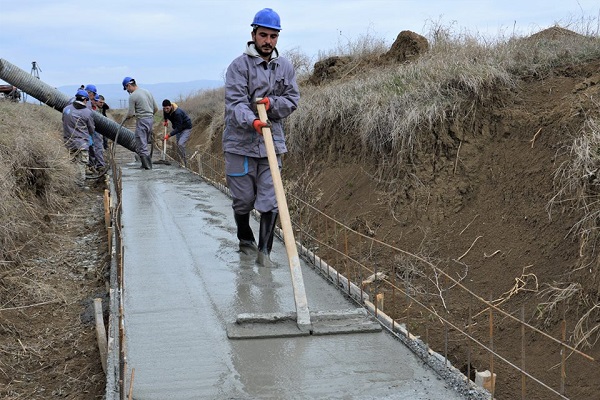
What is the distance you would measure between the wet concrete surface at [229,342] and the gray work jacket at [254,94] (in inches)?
37.5

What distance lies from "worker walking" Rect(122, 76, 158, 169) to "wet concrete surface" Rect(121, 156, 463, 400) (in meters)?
4.98

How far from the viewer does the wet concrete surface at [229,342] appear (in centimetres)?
328

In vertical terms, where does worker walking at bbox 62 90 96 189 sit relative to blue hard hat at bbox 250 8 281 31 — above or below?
below

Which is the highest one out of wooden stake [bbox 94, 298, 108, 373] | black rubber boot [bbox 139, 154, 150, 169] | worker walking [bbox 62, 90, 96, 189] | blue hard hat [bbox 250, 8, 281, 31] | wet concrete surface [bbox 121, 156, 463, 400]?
blue hard hat [bbox 250, 8, 281, 31]

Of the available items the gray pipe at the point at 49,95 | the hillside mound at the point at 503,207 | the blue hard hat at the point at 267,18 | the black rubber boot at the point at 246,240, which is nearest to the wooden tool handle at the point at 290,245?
the blue hard hat at the point at 267,18

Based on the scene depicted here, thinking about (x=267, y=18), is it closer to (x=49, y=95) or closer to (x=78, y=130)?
(x=78, y=130)

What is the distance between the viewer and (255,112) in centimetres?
509

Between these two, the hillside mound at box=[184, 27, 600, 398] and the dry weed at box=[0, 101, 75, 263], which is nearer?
the hillside mound at box=[184, 27, 600, 398]

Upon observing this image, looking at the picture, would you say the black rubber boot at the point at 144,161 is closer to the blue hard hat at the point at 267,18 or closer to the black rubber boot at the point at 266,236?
the black rubber boot at the point at 266,236

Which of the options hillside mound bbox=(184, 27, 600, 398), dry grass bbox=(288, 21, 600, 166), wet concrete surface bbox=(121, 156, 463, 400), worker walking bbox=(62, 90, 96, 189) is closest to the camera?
wet concrete surface bbox=(121, 156, 463, 400)

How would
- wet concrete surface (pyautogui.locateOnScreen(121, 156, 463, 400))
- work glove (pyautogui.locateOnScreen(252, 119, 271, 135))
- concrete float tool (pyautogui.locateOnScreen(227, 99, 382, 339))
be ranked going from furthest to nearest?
work glove (pyautogui.locateOnScreen(252, 119, 271, 135)) → concrete float tool (pyautogui.locateOnScreen(227, 99, 382, 339)) → wet concrete surface (pyautogui.locateOnScreen(121, 156, 463, 400))

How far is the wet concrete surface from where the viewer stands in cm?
328

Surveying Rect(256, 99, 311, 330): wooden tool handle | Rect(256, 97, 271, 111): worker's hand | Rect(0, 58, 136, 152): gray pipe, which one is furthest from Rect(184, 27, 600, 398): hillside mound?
Rect(0, 58, 136, 152): gray pipe

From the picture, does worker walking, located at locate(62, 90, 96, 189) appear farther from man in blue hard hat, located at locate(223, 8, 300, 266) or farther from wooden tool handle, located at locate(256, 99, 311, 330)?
wooden tool handle, located at locate(256, 99, 311, 330)
